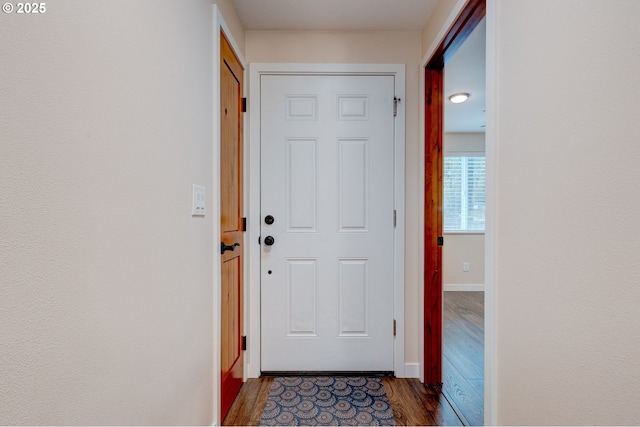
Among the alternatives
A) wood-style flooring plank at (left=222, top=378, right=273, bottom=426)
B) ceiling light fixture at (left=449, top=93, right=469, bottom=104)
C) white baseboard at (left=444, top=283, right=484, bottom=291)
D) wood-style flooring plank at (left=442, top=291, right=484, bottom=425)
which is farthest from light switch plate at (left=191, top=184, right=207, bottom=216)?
white baseboard at (left=444, top=283, right=484, bottom=291)

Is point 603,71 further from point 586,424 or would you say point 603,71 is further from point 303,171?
point 303,171

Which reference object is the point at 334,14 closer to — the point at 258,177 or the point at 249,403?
the point at 258,177

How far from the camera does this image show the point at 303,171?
2.13 m

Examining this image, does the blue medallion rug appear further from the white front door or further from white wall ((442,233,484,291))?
white wall ((442,233,484,291))

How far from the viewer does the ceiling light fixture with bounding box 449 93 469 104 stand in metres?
3.28

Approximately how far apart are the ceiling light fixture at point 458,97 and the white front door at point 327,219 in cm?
158

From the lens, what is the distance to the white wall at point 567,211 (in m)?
0.69

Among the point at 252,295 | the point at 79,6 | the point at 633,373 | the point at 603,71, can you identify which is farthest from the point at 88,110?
the point at 252,295

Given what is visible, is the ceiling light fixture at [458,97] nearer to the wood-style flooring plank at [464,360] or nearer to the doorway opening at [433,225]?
the doorway opening at [433,225]

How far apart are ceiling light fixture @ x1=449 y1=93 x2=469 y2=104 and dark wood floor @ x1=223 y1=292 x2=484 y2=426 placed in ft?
8.34

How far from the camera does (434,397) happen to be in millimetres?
1866

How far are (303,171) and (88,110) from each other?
1491 mm

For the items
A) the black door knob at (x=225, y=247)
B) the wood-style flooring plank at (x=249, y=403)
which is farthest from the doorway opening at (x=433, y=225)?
the black door knob at (x=225, y=247)

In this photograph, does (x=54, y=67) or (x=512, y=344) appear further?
(x=512, y=344)
